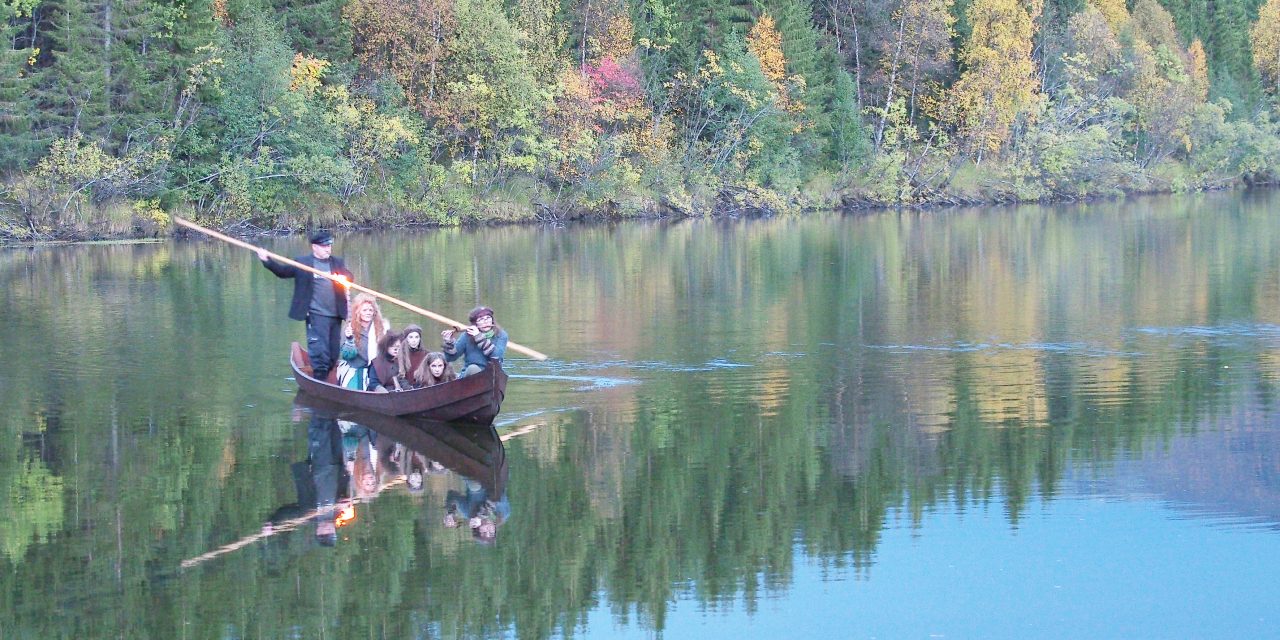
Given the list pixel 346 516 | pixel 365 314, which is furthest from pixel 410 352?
pixel 346 516

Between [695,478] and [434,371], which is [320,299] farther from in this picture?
[695,478]

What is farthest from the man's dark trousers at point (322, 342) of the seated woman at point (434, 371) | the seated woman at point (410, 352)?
the seated woman at point (434, 371)

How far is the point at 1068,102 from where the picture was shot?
75.2 m

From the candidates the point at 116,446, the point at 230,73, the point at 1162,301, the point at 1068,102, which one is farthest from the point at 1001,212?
the point at 116,446

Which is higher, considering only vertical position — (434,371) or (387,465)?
(434,371)

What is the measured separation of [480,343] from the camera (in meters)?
15.7

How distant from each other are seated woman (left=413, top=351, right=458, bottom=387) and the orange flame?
3536 mm

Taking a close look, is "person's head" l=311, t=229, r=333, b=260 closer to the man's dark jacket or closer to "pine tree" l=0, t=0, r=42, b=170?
the man's dark jacket

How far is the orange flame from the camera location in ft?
38.9

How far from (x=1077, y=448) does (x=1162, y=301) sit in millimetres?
13630

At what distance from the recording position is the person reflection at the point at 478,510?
37.9 ft

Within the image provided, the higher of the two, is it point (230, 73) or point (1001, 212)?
point (230, 73)

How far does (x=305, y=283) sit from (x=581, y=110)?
43354 mm

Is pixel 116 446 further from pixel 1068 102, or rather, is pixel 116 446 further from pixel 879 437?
pixel 1068 102
